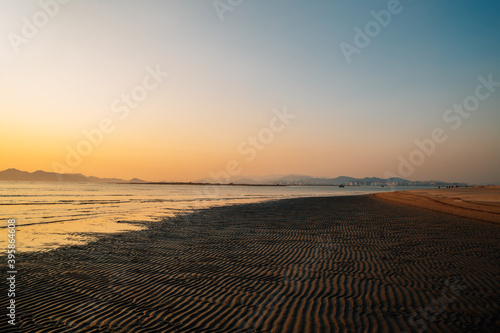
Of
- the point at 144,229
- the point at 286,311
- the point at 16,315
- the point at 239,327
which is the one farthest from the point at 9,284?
the point at 144,229

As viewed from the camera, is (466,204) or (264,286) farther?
(466,204)

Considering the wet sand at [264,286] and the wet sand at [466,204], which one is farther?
the wet sand at [466,204]

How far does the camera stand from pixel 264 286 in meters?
7.06

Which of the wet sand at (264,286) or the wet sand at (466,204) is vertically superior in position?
the wet sand at (466,204)

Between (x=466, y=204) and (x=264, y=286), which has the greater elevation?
(x=466, y=204)

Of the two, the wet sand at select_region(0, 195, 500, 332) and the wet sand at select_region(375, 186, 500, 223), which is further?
the wet sand at select_region(375, 186, 500, 223)

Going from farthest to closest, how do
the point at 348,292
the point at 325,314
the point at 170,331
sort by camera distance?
1. the point at 348,292
2. the point at 325,314
3. the point at 170,331

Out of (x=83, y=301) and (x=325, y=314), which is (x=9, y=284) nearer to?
(x=83, y=301)

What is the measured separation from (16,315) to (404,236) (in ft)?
47.9

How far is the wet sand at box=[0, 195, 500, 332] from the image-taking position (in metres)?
5.22

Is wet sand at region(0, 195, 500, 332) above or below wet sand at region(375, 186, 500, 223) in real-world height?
below

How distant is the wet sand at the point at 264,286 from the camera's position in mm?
5219

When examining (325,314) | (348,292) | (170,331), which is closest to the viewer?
(170,331)

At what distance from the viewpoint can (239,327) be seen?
5016 millimetres
